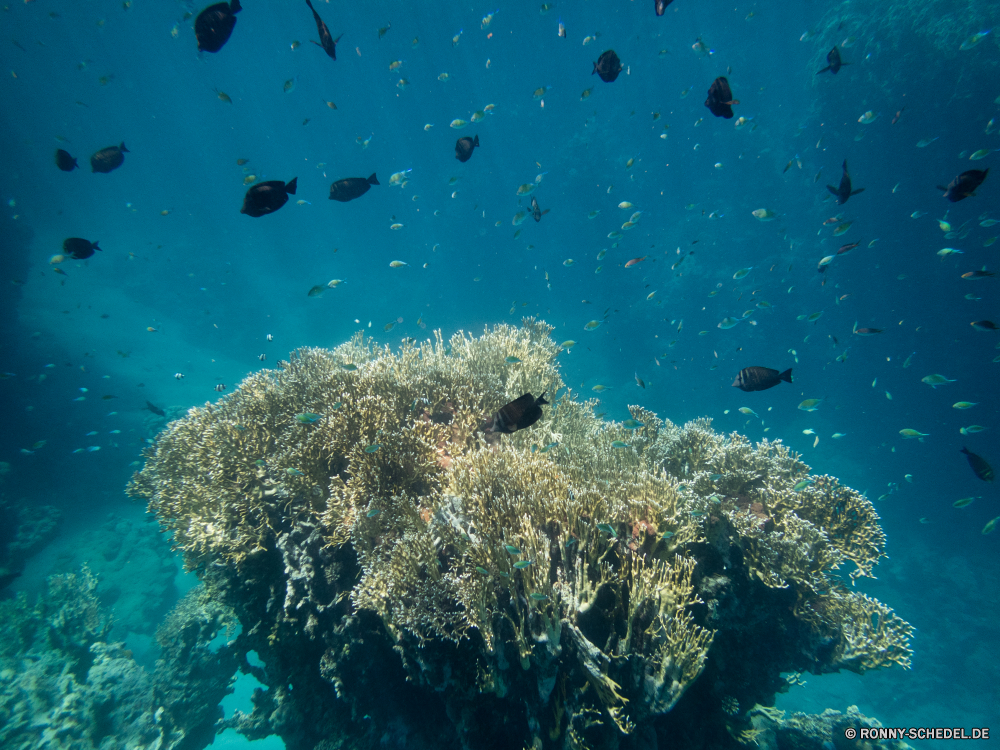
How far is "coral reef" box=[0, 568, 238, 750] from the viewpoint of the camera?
9.59m

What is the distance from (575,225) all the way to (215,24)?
129 feet

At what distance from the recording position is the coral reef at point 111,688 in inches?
378

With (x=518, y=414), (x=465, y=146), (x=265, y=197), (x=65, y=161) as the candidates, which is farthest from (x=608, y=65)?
(x=65, y=161)

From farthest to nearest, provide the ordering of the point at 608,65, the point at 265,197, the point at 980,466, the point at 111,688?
the point at 111,688 → the point at 980,466 → the point at 608,65 → the point at 265,197

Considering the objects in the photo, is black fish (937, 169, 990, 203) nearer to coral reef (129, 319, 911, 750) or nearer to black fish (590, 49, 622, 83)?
coral reef (129, 319, 911, 750)

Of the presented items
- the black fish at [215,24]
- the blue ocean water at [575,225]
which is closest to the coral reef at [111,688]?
the blue ocean water at [575,225]

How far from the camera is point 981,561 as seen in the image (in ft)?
79.4

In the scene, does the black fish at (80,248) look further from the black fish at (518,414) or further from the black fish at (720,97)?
the black fish at (720,97)

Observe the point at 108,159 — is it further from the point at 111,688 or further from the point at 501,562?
the point at 111,688

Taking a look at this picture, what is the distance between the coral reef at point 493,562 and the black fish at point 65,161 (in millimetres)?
5585

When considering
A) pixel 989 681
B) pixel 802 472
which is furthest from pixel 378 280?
pixel 989 681

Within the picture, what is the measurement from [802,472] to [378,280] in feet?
159

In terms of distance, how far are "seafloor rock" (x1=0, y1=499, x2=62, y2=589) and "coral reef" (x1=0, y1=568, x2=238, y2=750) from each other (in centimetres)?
835

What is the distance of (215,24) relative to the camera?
4141 millimetres
